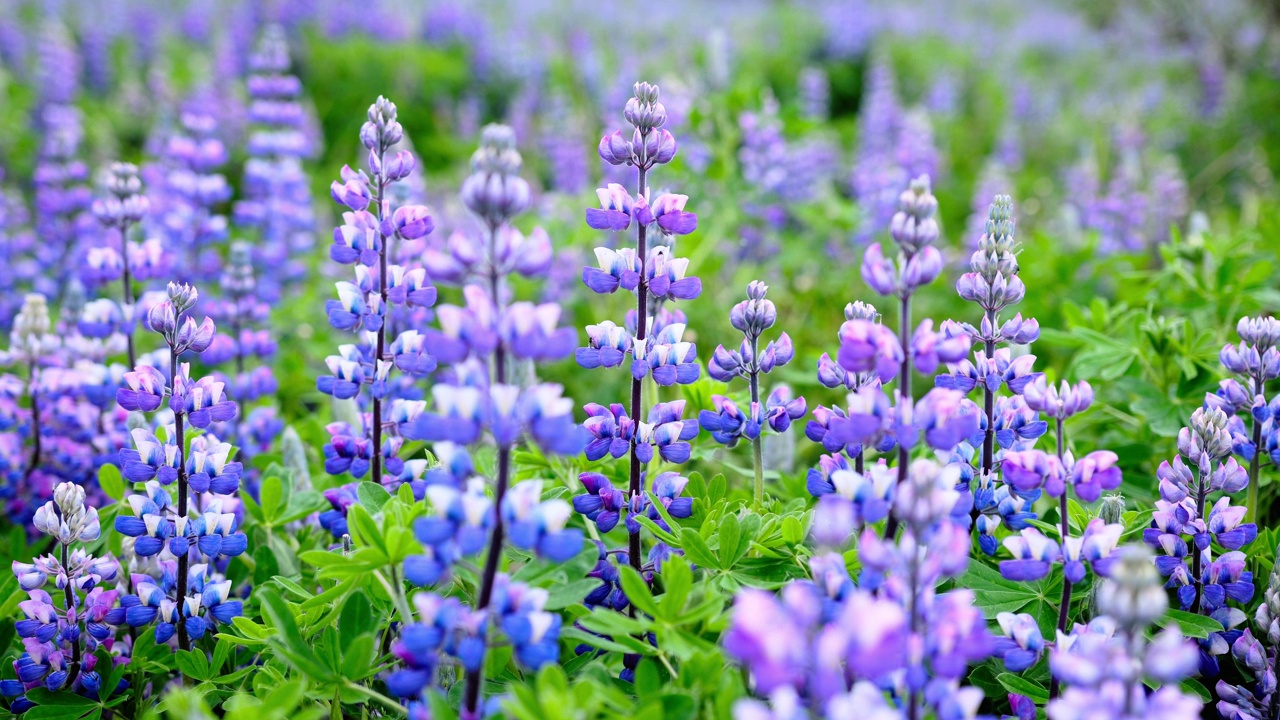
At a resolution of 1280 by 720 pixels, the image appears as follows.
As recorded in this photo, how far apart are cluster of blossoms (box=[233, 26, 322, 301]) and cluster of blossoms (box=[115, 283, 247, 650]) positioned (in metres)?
2.10

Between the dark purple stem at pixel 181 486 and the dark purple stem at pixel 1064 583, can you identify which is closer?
the dark purple stem at pixel 1064 583

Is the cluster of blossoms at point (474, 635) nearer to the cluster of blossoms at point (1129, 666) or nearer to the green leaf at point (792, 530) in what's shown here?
the green leaf at point (792, 530)

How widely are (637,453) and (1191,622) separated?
985 millimetres

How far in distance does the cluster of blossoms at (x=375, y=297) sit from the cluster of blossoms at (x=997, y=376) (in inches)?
38.3

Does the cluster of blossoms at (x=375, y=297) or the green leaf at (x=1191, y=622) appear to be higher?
the cluster of blossoms at (x=375, y=297)

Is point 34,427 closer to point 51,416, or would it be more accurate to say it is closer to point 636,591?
point 51,416

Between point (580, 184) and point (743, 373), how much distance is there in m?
3.87

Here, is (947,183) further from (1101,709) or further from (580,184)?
(1101,709)

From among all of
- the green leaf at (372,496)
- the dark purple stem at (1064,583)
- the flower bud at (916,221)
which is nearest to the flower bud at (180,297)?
the green leaf at (372,496)

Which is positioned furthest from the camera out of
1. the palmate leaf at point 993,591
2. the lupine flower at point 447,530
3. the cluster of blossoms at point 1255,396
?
the cluster of blossoms at point 1255,396

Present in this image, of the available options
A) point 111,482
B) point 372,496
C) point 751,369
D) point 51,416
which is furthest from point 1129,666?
point 51,416

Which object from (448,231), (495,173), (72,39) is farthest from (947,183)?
(72,39)

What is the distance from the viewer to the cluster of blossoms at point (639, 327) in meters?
1.71

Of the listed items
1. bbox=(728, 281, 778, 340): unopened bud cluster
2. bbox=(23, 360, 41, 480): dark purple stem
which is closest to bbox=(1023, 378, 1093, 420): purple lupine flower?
bbox=(728, 281, 778, 340): unopened bud cluster
